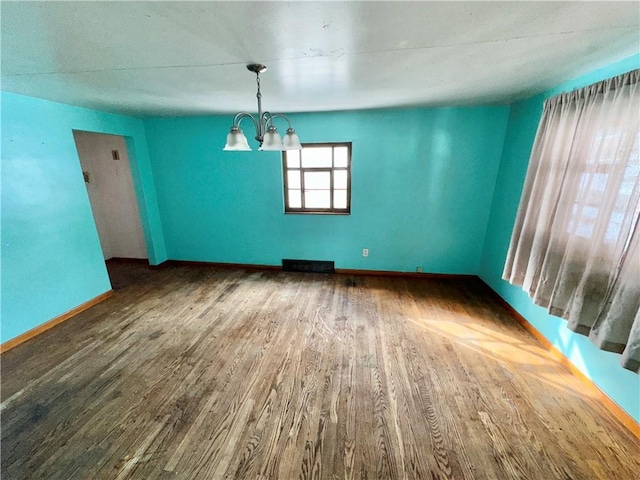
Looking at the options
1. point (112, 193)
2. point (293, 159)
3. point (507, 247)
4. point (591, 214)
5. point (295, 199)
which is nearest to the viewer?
point (591, 214)

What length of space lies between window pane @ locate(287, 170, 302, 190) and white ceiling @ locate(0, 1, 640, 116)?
132 cm

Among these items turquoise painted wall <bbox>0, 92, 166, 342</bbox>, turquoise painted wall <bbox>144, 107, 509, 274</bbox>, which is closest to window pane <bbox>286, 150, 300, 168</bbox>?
turquoise painted wall <bbox>144, 107, 509, 274</bbox>

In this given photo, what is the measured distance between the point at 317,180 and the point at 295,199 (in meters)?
0.44

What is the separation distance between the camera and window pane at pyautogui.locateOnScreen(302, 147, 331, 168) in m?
3.55

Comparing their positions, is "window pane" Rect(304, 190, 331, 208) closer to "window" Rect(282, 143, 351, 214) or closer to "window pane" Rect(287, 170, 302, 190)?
"window" Rect(282, 143, 351, 214)

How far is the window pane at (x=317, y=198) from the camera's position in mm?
3695

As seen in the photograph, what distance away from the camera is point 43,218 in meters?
2.56

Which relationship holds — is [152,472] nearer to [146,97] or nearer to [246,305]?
[246,305]

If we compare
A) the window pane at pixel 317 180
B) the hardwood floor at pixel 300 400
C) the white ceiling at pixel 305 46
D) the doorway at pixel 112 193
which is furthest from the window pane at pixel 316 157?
the doorway at pixel 112 193

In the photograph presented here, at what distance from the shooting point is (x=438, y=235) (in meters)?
3.54

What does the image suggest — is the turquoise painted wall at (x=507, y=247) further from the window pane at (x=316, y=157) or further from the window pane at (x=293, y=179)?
the window pane at (x=293, y=179)

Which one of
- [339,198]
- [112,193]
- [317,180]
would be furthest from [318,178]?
[112,193]

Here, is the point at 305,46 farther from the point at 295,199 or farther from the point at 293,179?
the point at 295,199

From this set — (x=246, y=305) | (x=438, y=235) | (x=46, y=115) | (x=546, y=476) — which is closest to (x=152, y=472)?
(x=246, y=305)
